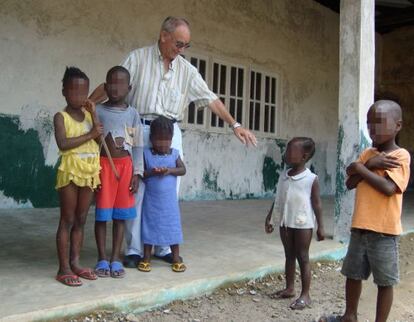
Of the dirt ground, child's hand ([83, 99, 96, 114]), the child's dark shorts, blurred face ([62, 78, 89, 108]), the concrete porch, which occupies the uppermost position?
blurred face ([62, 78, 89, 108])

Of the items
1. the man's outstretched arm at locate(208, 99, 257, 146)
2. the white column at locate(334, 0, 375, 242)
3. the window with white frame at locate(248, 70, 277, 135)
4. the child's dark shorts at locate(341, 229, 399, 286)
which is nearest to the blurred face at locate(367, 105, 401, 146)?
the child's dark shorts at locate(341, 229, 399, 286)

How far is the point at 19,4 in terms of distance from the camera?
5.81 metres

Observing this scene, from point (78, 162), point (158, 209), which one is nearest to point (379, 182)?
point (158, 209)

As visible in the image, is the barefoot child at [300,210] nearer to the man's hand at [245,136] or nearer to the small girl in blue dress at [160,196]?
the man's hand at [245,136]

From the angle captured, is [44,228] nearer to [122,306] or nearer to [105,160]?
[105,160]

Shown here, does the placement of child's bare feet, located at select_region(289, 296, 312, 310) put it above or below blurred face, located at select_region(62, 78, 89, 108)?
below

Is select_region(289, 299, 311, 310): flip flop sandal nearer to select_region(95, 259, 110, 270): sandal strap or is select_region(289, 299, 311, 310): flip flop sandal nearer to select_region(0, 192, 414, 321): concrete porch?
select_region(0, 192, 414, 321): concrete porch

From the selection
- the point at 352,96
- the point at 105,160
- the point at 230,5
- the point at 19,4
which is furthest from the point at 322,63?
the point at 105,160

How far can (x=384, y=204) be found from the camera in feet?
9.05

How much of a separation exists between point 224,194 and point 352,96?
3.82m

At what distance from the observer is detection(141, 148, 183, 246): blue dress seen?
345cm

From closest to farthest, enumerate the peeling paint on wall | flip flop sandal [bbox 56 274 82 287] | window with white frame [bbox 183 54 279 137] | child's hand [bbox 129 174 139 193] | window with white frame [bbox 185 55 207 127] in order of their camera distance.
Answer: flip flop sandal [bbox 56 274 82 287] → child's hand [bbox 129 174 139 193] → the peeling paint on wall → window with white frame [bbox 185 55 207 127] → window with white frame [bbox 183 54 279 137]

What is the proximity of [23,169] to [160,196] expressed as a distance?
3.03m

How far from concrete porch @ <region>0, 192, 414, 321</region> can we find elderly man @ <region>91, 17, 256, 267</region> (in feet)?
1.07
